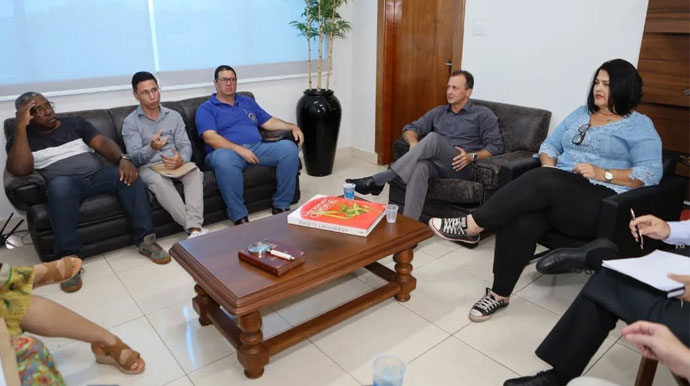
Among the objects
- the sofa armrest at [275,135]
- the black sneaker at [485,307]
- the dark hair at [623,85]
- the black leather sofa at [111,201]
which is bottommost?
the black sneaker at [485,307]

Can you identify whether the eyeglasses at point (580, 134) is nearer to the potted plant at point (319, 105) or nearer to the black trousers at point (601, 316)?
the black trousers at point (601, 316)

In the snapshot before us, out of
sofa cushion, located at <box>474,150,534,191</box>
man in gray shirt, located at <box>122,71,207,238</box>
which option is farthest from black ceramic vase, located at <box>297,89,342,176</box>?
sofa cushion, located at <box>474,150,534,191</box>

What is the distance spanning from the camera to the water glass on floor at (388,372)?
123cm

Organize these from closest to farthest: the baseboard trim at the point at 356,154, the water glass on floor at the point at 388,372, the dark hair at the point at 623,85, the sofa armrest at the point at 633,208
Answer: the water glass on floor at the point at 388,372 → the sofa armrest at the point at 633,208 → the dark hair at the point at 623,85 → the baseboard trim at the point at 356,154

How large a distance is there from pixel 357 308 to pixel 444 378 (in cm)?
53

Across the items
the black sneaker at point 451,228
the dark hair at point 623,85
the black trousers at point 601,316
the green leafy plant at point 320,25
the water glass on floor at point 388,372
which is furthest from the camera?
the green leafy plant at point 320,25

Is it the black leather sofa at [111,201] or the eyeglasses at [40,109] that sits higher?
the eyeglasses at [40,109]

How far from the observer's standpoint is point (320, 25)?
4.53 m

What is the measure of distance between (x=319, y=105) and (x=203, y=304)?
2.58m

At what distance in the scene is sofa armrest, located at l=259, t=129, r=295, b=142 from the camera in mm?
3791

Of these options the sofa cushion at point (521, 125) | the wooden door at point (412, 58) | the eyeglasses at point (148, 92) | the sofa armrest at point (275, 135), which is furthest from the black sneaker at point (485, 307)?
the eyeglasses at point (148, 92)

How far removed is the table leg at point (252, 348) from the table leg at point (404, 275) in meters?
0.83

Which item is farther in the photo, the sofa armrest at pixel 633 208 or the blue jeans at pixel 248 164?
the blue jeans at pixel 248 164

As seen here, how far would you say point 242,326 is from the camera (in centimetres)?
192
